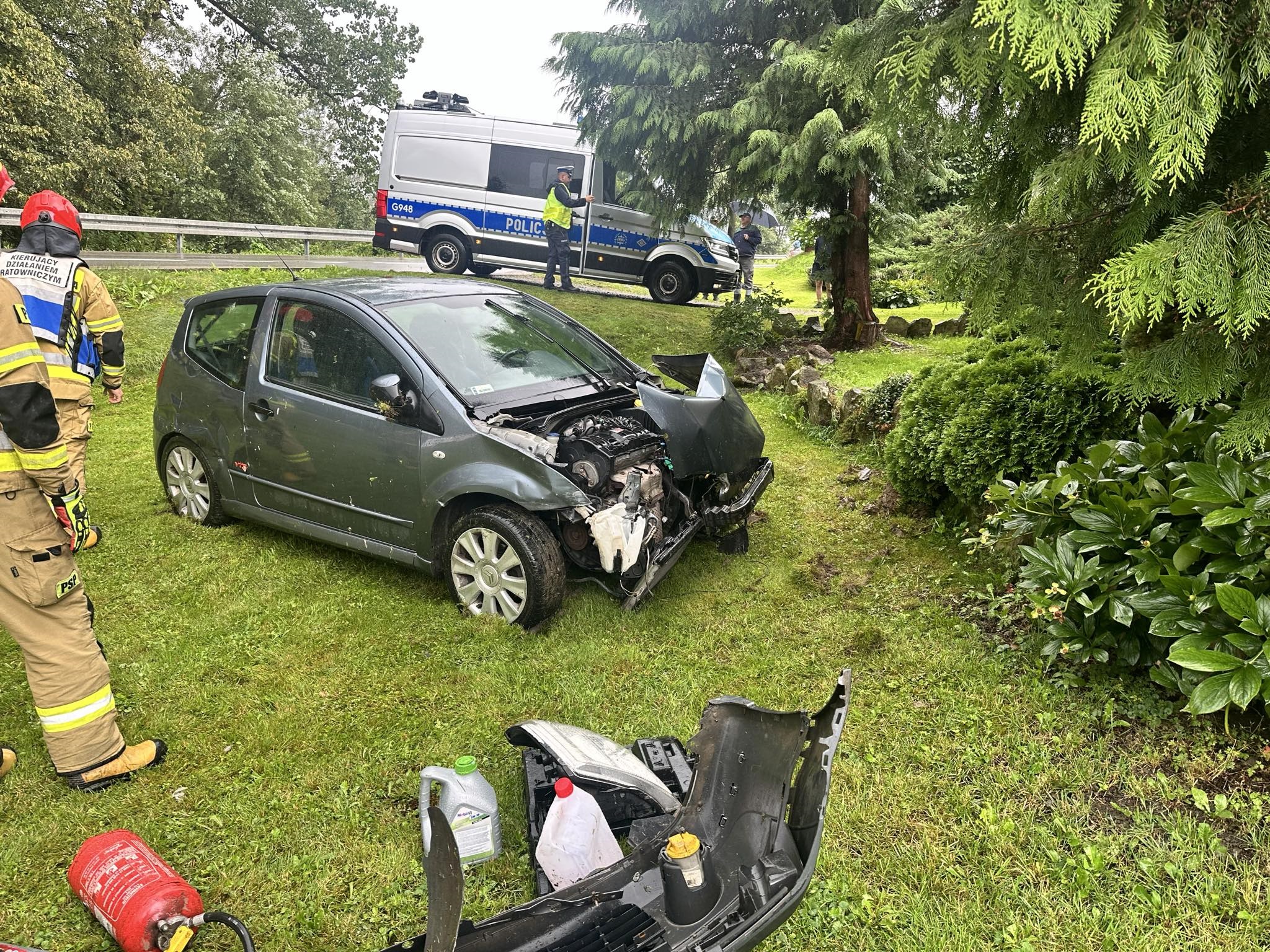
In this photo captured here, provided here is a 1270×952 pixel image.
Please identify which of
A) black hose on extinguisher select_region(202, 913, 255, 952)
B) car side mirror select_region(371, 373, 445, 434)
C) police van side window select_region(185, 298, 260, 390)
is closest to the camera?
black hose on extinguisher select_region(202, 913, 255, 952)

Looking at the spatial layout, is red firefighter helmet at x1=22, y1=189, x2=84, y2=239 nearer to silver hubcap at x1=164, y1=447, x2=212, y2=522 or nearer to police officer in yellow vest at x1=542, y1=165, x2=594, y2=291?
silver hubcap at x1=164, y1=447, x2=212, y2=522

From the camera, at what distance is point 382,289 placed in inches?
190

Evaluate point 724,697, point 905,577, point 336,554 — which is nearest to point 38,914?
point 724,697

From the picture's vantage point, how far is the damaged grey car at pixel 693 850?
2.03m

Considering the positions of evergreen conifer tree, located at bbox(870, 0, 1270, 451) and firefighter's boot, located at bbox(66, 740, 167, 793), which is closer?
evergreen conifer tree, located at bbox(870, 0, 1270, 451)

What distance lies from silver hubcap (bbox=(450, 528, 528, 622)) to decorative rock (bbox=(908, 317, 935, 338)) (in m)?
9.47

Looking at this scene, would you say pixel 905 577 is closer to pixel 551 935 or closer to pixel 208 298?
pixel 551 935

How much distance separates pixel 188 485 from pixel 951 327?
33.7 feet

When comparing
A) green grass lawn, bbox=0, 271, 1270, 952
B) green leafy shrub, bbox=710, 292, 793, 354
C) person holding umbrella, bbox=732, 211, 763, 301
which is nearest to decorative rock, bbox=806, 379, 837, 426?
green grass lawn, bbox=0, 271, 1270, 952

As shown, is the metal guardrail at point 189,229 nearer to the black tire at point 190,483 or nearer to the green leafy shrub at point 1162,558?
the black tire at point 190,483

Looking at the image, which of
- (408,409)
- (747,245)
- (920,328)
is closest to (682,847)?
(408,409)

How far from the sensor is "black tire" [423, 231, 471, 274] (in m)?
13.5

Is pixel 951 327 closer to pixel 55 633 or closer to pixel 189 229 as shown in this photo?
pixel 55 633

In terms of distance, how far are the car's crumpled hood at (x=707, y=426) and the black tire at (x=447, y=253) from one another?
32.1 feet
